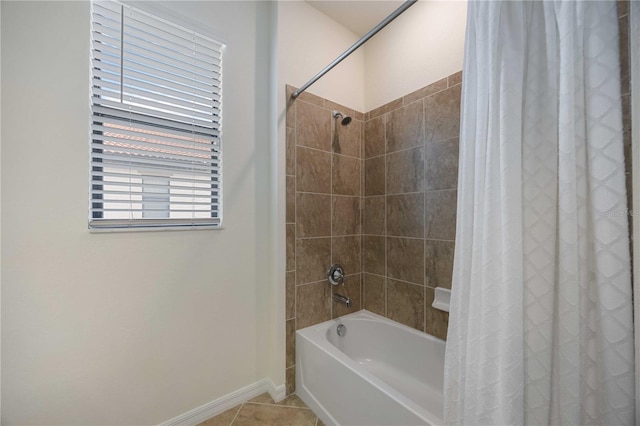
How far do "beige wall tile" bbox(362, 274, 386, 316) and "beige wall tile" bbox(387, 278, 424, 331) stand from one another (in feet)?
0.19

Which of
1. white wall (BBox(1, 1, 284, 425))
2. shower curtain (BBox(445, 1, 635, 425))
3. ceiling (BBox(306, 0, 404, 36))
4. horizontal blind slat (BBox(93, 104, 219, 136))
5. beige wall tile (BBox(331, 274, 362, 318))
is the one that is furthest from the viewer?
beige wall tile (BBox(331, 274, 362, 318))

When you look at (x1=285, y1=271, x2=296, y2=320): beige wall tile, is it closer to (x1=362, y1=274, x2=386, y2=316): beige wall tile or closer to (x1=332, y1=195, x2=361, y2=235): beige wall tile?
(x1=332, y1=195, x2=361, y2=235): beige wall tile

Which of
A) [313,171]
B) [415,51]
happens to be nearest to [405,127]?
[415,51]

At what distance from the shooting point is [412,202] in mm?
1733

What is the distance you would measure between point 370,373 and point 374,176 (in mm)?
1369

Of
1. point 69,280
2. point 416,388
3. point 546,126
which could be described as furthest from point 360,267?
point 69,280

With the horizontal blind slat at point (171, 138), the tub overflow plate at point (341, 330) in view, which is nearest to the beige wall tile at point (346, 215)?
the tub overflow plate at point (341, 330)

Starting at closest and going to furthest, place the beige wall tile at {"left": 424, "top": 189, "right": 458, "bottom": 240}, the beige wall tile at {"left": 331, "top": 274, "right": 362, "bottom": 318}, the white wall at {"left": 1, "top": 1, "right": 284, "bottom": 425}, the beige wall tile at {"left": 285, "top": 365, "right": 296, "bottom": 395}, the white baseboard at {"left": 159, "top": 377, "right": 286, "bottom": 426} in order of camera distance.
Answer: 1. the white wall at {"left": 1, "top": 1, "right": 284, "bottom": 425}
2. the white baseboard at {"left": 159, "top": 377, "right": 286, "bottom": 426}
3. the beige wall tile at {"left": 424, "top": 189, "right": 458, "bottom": 240}
4. the beige wall tile at {"left": 285, "top": 365, "right": 296, "bottom": 395}
5. the beige wall tile at {"left": 331, "top": 274, "right": 362, "bottom": 318}

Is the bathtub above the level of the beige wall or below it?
below

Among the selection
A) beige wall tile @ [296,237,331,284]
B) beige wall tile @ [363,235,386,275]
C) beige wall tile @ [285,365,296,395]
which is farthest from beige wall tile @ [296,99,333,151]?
beige wall tile @ [285,365,296,395]

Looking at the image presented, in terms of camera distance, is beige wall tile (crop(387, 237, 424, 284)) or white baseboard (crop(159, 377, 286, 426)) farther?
beige wall tile (crop(387, 237, 424, 284))

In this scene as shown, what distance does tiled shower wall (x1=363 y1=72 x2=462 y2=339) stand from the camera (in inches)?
60.9

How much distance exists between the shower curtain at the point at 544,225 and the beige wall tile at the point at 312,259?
1080mm

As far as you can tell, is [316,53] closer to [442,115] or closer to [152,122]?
[442,115]
